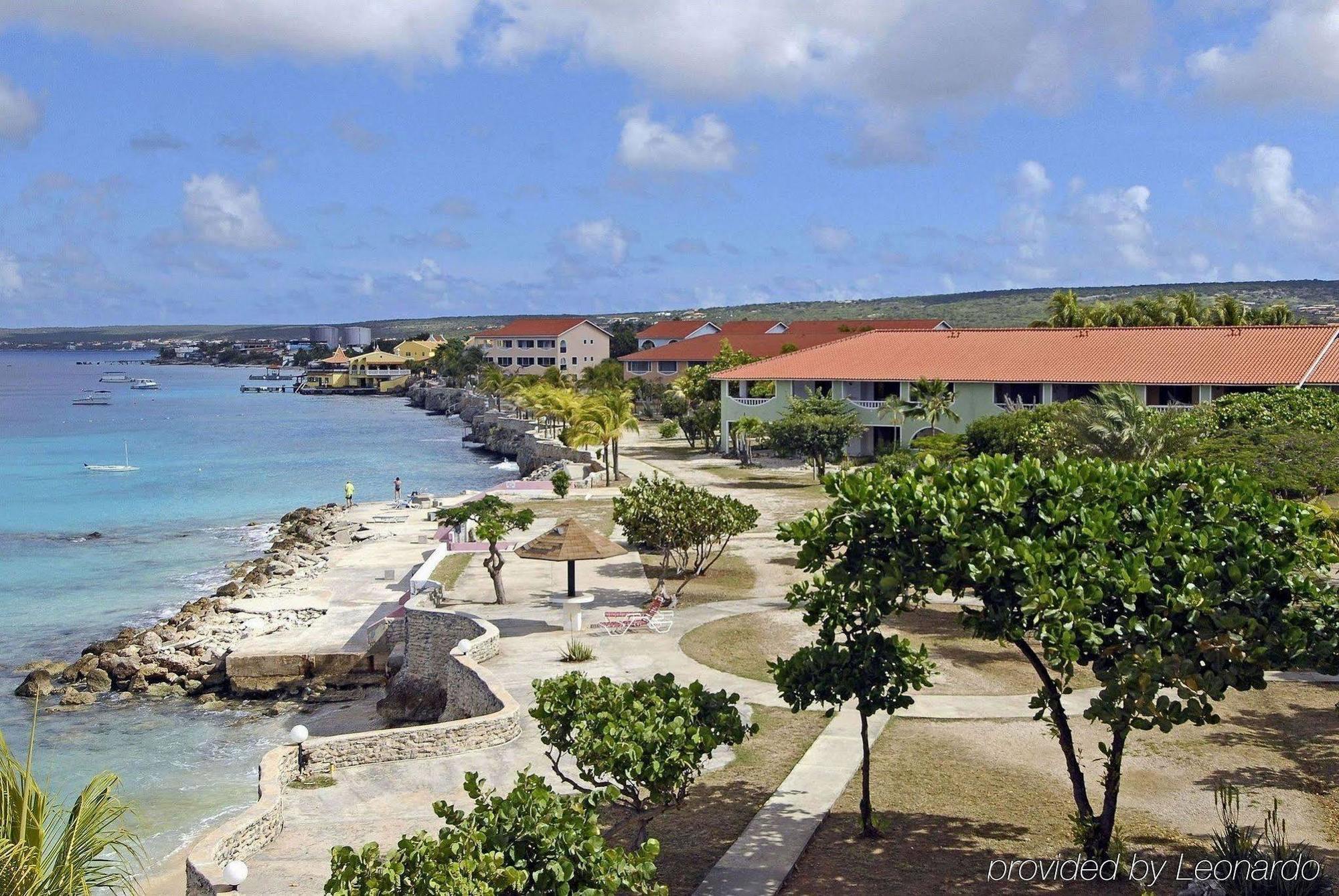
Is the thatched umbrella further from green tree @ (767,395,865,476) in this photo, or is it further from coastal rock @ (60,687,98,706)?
green tree @ (767,395,865,476)

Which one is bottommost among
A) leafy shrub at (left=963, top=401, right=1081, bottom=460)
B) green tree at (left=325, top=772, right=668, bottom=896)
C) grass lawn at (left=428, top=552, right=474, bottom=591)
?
grass lawn at (left=428, top=552, right=474, bottom=591)

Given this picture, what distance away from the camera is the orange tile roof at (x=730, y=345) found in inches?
3396

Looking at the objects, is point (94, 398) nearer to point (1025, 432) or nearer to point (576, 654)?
point (1025, 432)

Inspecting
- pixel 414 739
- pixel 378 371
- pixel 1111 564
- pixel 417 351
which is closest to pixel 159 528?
pixel 414 739

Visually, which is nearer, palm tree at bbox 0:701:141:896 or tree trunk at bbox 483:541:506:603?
palm tree at bbox 0:701:141:896

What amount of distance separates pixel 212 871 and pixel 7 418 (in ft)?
445

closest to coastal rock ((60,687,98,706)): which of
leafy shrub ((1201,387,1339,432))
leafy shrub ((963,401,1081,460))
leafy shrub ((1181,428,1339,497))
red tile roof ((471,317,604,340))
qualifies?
leafy shrub ((963,401,1081,460))

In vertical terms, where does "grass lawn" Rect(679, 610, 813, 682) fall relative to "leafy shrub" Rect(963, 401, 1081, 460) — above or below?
below

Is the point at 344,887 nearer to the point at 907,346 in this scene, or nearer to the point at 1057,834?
the point at 1057,834

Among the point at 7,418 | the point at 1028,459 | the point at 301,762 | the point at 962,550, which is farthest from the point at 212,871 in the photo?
the point at 7,418

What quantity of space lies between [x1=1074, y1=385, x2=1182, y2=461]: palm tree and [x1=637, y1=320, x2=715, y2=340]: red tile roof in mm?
88057

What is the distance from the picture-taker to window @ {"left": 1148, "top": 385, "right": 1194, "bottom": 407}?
4531cm

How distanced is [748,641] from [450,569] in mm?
10526

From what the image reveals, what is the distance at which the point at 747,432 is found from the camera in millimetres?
53031
